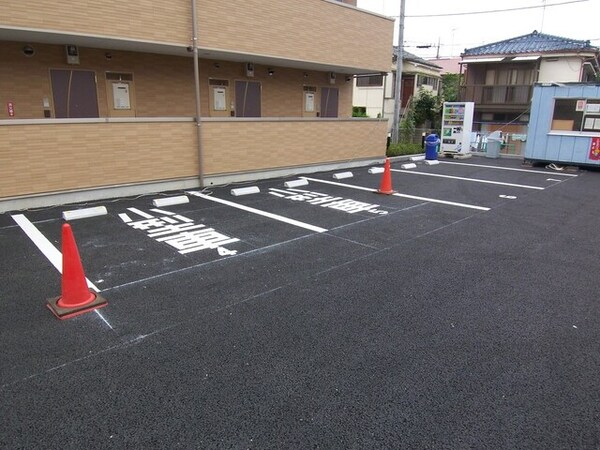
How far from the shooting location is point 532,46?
984 inches

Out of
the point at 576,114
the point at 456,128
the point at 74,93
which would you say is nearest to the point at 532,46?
the point at 456,128

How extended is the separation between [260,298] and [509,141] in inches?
697

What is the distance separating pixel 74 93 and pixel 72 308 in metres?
7.12

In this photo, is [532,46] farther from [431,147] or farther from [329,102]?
[329,102]

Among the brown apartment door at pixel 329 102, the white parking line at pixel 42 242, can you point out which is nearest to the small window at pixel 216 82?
the brown apartment door at pixel 329 102

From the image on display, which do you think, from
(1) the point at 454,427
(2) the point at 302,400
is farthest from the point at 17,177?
(1) the point at 454,427

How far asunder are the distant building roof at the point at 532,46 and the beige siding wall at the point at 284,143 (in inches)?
614

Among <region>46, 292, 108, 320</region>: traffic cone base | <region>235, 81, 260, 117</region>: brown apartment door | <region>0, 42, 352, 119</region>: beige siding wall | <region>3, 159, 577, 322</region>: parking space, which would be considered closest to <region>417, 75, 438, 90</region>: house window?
<region>0, 42, 352, 119</region>: beige siding wall

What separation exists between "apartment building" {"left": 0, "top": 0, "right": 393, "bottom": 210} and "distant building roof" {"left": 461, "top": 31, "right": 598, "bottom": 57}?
15233 mm

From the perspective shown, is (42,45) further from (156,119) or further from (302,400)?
(302,400)

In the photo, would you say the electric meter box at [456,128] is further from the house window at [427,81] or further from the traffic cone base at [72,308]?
the traffic cone base at [72,308]

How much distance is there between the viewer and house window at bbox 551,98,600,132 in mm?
13250

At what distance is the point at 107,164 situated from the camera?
835 cm

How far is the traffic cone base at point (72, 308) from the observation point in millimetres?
3865
